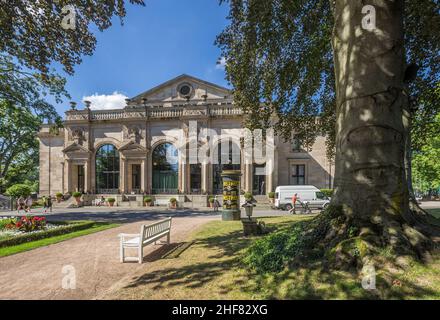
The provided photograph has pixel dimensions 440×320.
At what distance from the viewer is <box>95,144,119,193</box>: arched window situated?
33.9 metres

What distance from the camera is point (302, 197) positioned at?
2339 cm

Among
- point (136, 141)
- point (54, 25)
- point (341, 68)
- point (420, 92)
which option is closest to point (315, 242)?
point (341, 68)

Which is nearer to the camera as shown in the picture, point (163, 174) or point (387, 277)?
point (387, 277)

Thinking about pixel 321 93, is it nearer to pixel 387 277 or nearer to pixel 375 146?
pixel 375 146

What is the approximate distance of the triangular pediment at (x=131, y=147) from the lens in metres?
32.2

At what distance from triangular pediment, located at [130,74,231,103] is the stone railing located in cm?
378

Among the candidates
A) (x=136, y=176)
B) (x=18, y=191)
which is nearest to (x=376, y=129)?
(x=136, y=176)

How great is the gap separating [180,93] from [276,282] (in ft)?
112

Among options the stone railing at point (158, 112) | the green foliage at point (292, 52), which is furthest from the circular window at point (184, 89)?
the green foliage at point (292, 52)

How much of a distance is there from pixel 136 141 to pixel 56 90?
48.6 feet

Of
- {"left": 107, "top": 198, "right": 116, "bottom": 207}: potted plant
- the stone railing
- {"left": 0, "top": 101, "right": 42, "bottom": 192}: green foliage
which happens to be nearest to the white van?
the stone railing

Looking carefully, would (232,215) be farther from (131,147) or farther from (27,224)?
(131,147)

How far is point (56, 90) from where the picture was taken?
1831 cm
